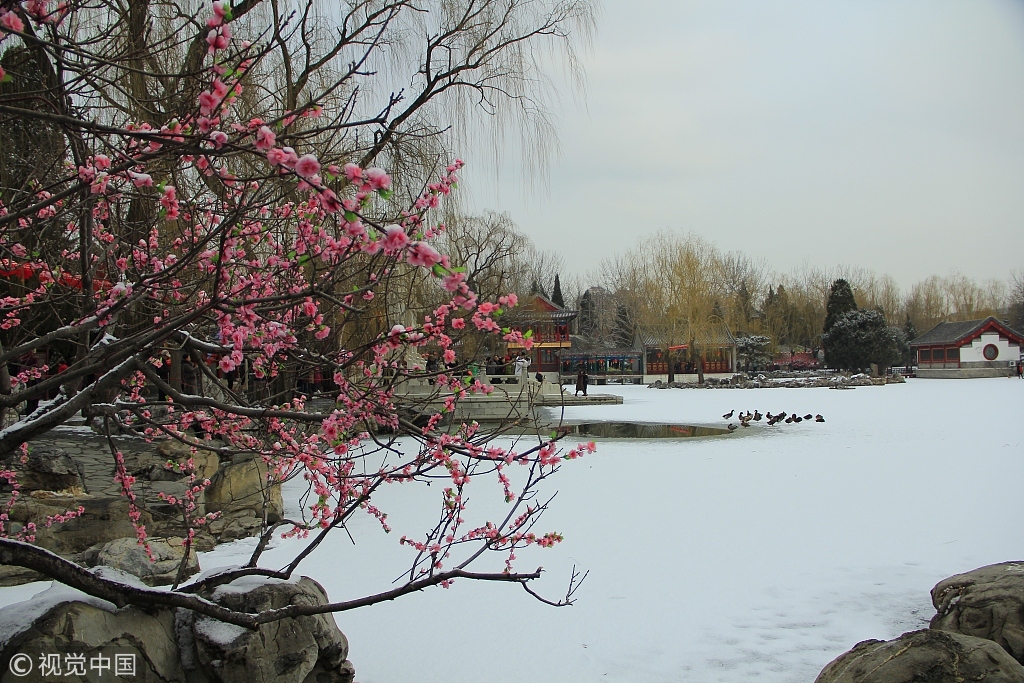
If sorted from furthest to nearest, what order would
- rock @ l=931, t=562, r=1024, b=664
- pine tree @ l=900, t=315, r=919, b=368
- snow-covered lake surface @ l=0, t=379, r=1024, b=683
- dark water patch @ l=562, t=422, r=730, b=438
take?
pine tree @ l=900, t=315, r=919, b=368 < dark water patch @ l=562, t=422, r=730, b=438 < snow-covered lake surface @ l=0, t=379, r=1024, b=683 < rock @ l=931, t=562, r=1024, b=664

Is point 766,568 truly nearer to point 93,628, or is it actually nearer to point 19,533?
point 93,628

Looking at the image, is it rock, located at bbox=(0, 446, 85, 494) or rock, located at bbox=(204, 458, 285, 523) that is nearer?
rock, located at bbox=(0, 446, 85, 494)

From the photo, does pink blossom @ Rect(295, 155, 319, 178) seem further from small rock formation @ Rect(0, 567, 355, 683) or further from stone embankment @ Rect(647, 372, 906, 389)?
stone embankment @ Rect(647, 372, 906, 389)

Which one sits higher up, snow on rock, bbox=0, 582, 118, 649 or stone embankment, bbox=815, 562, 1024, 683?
snow on rock, bbox=0, 582, 118, 649

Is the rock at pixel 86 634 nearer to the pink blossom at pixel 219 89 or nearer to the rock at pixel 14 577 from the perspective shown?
the pink blossom at pixel 219 89

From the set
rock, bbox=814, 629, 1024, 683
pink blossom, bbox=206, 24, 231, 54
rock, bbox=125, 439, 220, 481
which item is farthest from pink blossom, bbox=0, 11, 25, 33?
rock, bbox=125, 439, 220, 481

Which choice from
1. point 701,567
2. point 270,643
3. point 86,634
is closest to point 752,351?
point 701,567

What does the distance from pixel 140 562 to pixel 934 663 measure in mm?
4614

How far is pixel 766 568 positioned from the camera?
5.61 metres

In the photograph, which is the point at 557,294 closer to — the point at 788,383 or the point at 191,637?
the point at 788,383

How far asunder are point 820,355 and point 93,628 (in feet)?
186

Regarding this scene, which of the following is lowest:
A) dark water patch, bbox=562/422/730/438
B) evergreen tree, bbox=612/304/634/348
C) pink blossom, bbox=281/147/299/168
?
dark water patch, bbox=562/422/730/438

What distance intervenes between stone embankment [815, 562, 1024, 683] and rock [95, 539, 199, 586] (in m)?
3.95

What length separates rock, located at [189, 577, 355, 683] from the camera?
10.6 ft
